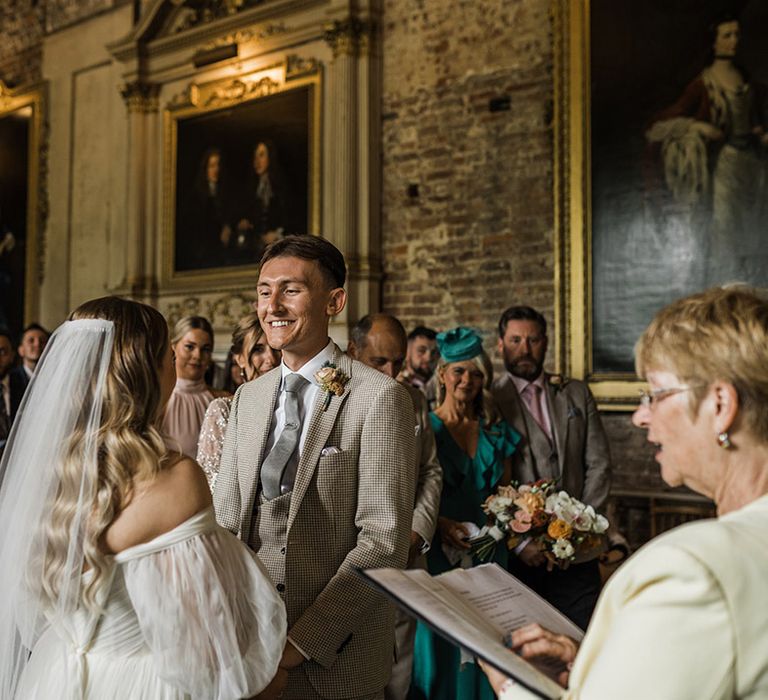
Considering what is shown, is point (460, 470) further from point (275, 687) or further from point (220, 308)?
point (220, 308)

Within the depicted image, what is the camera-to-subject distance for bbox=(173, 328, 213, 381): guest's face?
5.00m

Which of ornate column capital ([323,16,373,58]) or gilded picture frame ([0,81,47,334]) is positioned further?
gilded picture frame ([0,81,47,334])

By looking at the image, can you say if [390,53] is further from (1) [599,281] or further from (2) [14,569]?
(2) [14,569]

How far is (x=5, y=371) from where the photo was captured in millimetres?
7332

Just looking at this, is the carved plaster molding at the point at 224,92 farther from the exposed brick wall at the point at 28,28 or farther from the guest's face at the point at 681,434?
the guest's face at the point at 681,434

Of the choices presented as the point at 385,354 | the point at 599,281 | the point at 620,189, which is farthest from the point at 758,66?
the point at 385,354

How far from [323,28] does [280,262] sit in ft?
21.3

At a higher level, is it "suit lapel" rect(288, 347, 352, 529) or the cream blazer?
"suit lapel" rect(288, 347, 352, 529)

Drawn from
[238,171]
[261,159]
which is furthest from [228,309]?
[261,159]

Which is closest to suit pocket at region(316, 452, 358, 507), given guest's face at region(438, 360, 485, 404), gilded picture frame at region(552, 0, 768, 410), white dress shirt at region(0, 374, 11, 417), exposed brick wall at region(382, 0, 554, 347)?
guest's face at region(438, 360, 485, 404)

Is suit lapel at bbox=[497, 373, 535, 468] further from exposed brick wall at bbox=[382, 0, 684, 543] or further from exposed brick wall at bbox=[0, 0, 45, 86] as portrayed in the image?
exposed brick wall at bbox=[0, 0, 45, 86]

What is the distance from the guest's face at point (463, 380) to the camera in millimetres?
4578

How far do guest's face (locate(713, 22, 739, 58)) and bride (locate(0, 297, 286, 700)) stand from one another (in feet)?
19.1

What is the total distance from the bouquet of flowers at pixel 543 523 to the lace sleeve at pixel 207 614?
2.05 metres
